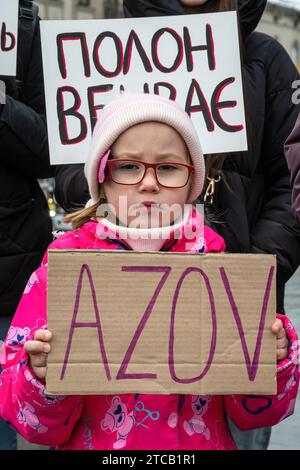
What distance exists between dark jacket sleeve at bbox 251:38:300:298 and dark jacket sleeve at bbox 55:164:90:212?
54cm

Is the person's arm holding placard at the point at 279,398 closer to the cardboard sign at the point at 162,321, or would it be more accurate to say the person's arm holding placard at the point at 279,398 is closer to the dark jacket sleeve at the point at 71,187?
the cardboard sign at the point at 162,321

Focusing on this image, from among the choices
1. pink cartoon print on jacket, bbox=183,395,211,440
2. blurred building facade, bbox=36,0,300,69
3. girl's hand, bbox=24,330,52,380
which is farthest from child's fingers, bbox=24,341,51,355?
blurred building facade, bbox=36,0,300,69

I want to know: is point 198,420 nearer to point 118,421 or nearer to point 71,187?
point 118,421

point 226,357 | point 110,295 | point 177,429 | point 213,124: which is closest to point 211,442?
point 177,429

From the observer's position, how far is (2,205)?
9.50ft

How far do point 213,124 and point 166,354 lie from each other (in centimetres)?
107

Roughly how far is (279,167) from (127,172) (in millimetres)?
883

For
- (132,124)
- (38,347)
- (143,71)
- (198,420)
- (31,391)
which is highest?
(143,71)

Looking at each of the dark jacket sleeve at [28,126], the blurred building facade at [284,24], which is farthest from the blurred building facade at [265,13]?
the dark jacket sleeve at [28,126]

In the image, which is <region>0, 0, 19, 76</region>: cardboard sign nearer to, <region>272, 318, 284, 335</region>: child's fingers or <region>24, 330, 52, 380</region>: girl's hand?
<region>24, 330, 52, 380</region>: girl's hand

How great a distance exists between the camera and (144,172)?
6.23 feet

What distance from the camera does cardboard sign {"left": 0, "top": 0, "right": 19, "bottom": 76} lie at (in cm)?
274

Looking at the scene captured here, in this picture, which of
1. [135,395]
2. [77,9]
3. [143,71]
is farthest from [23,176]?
[77,9]

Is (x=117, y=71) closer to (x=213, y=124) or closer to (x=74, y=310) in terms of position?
(x=213, y=124)
